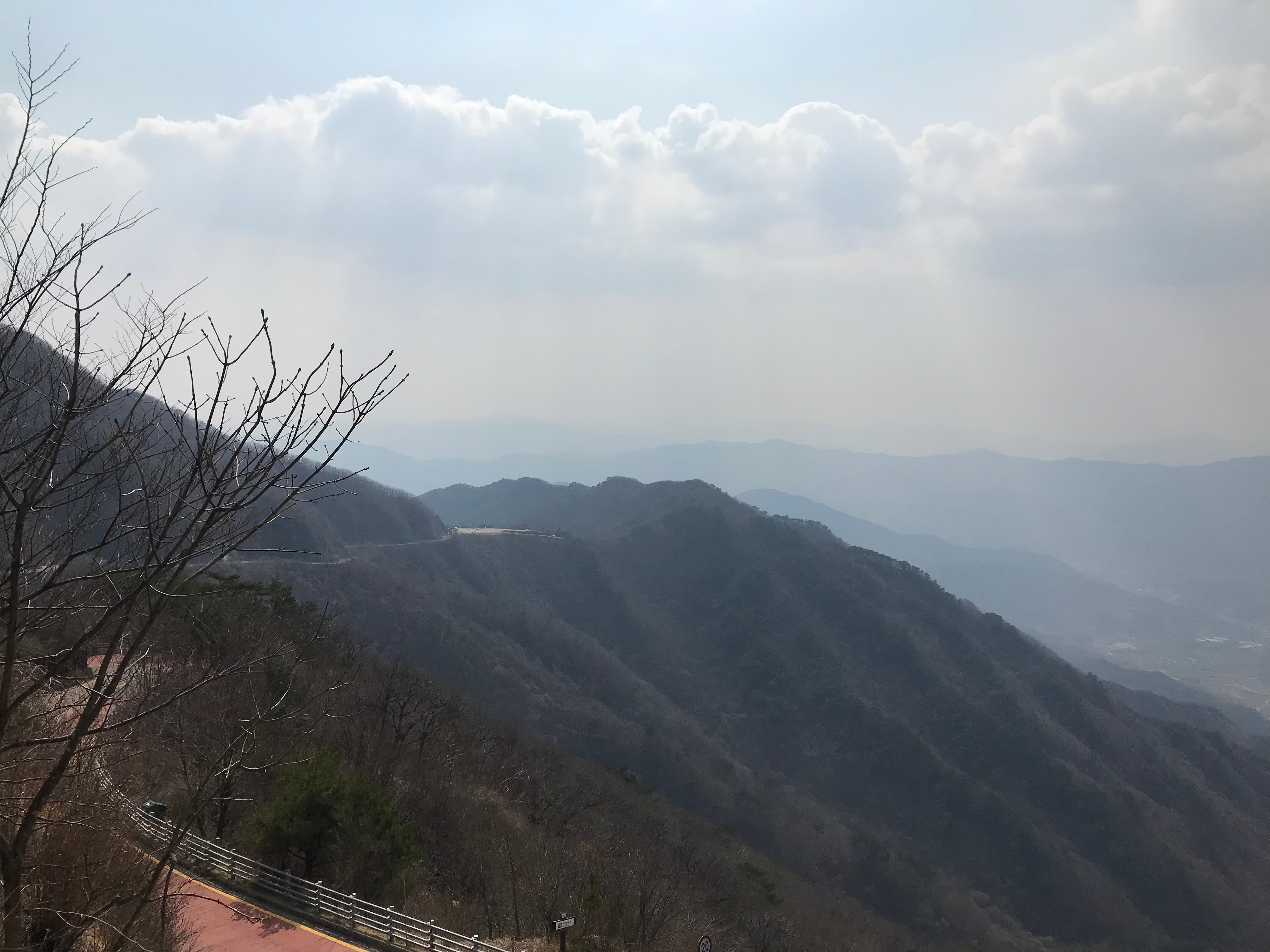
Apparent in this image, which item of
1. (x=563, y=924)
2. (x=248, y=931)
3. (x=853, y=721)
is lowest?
(x=853, y=721)

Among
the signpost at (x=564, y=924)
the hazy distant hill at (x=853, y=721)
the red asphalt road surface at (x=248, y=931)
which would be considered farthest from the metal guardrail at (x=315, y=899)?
the hazy distant hill at (x=853, y=721)

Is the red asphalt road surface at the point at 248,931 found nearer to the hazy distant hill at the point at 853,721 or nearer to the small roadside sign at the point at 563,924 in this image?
the small roadside sign at the point at 563,924

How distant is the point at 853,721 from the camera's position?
92.1m

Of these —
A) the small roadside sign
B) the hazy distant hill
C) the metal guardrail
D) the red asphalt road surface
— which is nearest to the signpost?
the small roadside sign

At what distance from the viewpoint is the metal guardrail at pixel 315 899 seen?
41.8ft

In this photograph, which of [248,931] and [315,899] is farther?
[315,899]

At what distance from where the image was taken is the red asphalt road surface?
12.9 m

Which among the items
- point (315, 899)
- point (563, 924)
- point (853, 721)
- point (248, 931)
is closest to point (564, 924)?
point (563, 924)

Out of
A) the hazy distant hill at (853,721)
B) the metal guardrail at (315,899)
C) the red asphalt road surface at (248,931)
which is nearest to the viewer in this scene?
the metal guardrail at (315,899)

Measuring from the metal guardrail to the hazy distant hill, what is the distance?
123ft

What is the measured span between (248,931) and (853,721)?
8728 cm

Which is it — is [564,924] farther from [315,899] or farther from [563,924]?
[315,899]

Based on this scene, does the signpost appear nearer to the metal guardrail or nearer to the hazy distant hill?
the metal guardrail

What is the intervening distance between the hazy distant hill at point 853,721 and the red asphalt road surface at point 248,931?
127 ft
